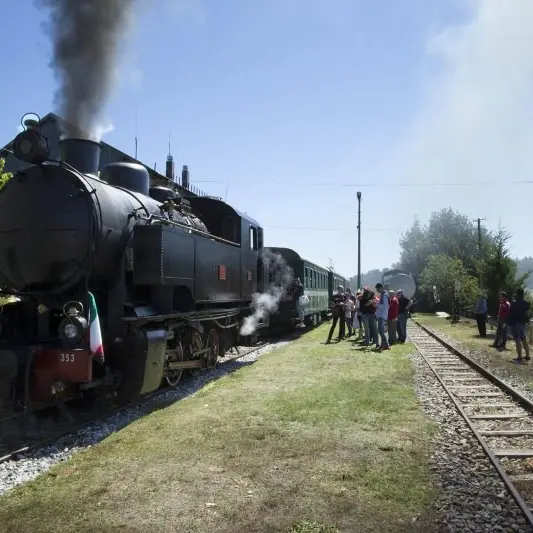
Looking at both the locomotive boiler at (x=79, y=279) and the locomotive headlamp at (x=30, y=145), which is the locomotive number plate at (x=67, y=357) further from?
the locomotive headlamp at (x=30, y=145)

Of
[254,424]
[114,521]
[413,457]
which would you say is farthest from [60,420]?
[413,457]

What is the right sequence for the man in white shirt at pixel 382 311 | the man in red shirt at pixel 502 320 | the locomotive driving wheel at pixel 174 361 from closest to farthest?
the locomotive driving wheel at pixel 174 361 → the man in white shirt at pixel 382 311 → the man in red shirt at pixel 502 320

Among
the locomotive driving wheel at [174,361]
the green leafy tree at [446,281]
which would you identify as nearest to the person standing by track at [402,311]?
the locomotive driving wheel at [174,361]

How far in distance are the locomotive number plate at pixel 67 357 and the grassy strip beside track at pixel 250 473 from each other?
887 mm

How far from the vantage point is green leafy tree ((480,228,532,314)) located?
20.6 metres

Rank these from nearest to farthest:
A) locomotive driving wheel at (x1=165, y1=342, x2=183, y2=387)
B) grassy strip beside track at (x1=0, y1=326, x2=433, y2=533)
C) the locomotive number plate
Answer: grassy strip beside track at (x1=0, y1=326, x2=433, y2=533) → the locomotive number plate → locomotive driving wheel at (x1=165, y1=342, x2=183, y2=387)

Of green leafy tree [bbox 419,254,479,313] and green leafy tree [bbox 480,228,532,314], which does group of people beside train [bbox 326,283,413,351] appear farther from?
green leafy tree [bbox 419,254,479,313]

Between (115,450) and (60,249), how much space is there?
2.31m

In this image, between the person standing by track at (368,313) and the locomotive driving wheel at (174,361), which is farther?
the person standing by track at (368,313)

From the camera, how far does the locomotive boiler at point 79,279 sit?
576 centimetres

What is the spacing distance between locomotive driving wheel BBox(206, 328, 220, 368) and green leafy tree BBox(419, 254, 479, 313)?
1833 centimetres

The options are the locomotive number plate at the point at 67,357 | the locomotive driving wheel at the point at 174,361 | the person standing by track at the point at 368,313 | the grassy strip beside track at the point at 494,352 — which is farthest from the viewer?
the person standing by track at the point at 368,313

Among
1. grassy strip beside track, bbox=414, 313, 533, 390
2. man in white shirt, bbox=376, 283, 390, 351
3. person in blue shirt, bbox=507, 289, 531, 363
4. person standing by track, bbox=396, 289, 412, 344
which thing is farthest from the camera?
person standing by track, bbox=396, 289, 412, 344

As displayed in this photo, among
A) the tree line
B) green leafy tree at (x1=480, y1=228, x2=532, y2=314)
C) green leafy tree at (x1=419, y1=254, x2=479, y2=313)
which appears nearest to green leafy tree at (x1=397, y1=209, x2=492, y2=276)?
the tree line
